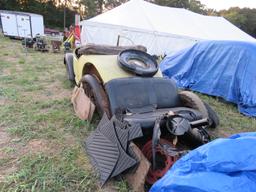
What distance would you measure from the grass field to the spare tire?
3.14ft

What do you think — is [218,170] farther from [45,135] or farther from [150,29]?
[150,29]

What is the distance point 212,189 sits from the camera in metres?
1.21

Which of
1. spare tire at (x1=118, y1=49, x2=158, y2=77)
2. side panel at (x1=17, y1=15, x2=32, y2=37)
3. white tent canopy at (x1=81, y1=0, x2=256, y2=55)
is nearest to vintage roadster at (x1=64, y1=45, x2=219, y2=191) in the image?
spare tire at (x1=118, y1=49, x2=158, y2=77)

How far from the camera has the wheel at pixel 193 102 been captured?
9.49 ft

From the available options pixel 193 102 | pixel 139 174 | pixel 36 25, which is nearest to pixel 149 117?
pixel 139 174

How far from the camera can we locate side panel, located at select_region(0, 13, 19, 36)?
45.3 feet

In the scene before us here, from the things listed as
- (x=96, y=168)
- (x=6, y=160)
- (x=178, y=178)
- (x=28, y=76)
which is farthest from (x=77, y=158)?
(x=28, y=76)

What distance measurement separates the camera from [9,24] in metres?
13.9

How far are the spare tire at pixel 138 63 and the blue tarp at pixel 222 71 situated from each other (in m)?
2.29

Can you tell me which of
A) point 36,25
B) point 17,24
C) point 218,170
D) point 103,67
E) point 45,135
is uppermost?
point 218,170

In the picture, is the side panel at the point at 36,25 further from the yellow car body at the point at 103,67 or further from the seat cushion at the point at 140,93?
the seat cushion at the point at 140,93

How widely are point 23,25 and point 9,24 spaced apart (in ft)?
2.54

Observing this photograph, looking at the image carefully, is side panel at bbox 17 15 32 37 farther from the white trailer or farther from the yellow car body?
the yellow car body

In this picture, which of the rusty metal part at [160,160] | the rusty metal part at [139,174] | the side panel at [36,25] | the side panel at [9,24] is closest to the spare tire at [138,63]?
the rusty metal part at [160,160]
